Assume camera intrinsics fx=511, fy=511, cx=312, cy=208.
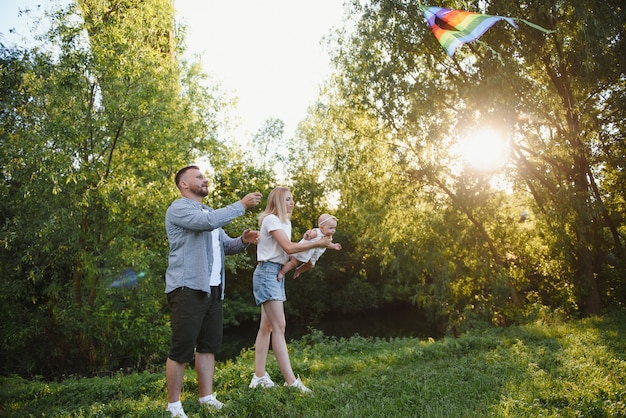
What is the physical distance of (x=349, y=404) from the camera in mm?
4035

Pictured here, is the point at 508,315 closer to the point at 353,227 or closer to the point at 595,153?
the point at 595,153

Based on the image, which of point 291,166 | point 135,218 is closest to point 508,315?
point 135,218

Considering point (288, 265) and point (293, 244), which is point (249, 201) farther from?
point (288, 265)

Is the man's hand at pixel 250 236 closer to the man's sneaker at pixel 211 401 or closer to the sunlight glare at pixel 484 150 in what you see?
the man's sneaker at pixel 211 401

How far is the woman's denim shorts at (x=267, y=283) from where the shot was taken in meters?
4.81

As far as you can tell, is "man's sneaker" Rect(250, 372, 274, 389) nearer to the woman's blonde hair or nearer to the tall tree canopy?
the woman's blonde hair

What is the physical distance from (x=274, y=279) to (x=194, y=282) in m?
1.00

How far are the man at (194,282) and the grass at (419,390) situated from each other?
33cm

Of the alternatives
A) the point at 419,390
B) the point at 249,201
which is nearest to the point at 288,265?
the point at 249,201

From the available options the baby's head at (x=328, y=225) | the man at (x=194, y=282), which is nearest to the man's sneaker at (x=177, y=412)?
the man at (x=194, y=282)

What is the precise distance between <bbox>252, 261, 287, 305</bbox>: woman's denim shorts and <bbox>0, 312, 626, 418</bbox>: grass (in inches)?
32.7

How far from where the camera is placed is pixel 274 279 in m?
4.87

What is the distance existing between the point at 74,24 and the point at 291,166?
2136 centimetres

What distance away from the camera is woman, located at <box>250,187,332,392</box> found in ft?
15.6
